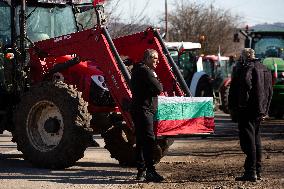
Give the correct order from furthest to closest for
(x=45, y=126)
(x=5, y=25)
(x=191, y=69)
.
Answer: (x=191, y=69) < (x=5, y=25) < (x=45, y=126)

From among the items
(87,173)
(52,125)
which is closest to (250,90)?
(87,173)

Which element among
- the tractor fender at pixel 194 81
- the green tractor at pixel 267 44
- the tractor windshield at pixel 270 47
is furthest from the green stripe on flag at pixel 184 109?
the tractor windshield at pixel 270 47

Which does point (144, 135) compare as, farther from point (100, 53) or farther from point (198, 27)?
point (198, 27)

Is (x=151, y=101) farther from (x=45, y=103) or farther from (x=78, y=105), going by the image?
(x=45, y=103)

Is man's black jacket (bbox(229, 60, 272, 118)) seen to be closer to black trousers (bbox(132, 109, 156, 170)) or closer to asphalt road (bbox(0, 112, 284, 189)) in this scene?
asphalt road (bbox(0, 112, 284, 189))

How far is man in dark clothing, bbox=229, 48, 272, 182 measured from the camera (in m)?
11.0

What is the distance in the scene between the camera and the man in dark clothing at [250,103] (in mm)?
10992

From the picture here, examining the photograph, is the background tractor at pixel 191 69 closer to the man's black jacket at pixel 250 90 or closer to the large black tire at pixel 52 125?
the large black tire at pixel 52 125

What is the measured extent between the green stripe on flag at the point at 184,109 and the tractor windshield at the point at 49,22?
3256 mm

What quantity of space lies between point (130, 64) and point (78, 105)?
5.75 ft

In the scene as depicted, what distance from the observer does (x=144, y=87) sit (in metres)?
11.0

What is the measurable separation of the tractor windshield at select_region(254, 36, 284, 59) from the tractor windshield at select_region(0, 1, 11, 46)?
43.0 ft

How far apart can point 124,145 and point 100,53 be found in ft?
5.54

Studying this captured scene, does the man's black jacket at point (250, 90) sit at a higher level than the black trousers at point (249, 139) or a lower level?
higher
